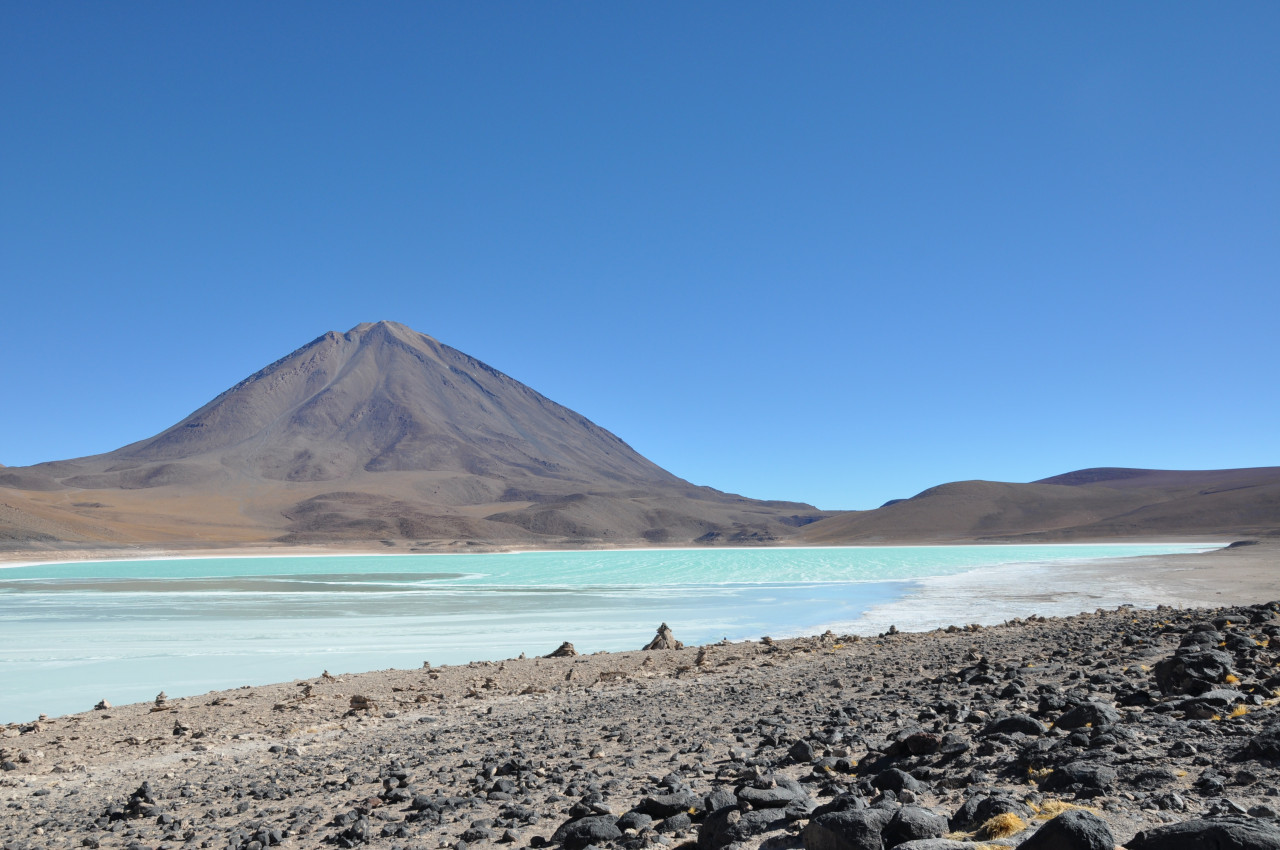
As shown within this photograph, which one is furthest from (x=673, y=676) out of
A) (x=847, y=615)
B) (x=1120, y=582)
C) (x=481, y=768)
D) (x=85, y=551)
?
(x=85, y=551)

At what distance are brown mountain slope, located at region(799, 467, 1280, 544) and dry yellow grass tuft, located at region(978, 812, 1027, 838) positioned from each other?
10469cm

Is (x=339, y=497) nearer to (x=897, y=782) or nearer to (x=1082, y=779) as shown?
(x=897, y=782)

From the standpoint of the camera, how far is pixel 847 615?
1936 cm

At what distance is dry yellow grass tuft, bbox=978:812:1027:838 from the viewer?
3.20 metres

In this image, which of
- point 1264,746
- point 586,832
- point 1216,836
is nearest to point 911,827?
point 1216,836

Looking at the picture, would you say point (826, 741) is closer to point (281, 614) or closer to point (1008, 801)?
point (1008, 801)

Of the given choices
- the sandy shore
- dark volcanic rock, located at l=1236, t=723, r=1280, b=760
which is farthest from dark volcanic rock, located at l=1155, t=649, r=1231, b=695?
the sandy shore

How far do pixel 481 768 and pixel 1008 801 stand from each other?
3.59m

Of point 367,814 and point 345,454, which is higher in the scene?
point 345,454

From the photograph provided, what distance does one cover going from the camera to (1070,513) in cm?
12712

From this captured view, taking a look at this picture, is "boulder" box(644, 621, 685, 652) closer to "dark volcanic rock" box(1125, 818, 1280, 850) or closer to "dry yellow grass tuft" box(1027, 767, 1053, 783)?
"dry yellow grass tuft" box(1027, 767, 1053, 783)

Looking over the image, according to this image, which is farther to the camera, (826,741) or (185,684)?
(185,684)

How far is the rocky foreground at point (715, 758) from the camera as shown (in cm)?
356

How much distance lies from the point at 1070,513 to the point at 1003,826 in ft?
457
